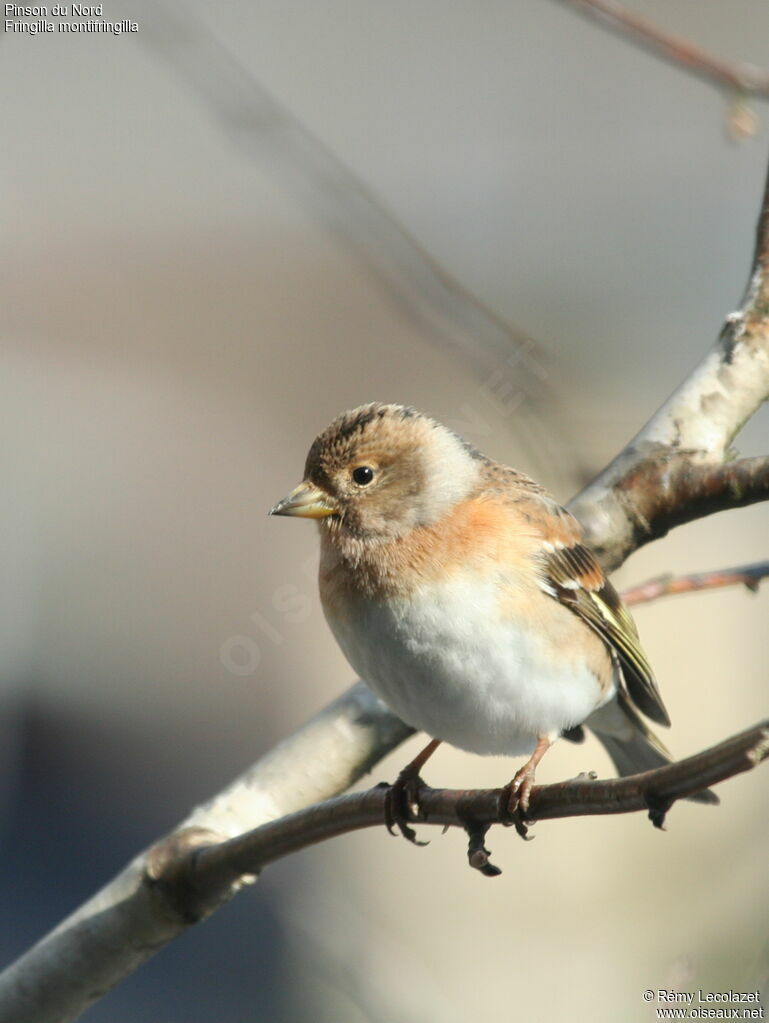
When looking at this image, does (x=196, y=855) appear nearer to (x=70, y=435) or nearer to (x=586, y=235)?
(x=70, y=435)

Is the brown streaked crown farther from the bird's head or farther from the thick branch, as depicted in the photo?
the thick branch

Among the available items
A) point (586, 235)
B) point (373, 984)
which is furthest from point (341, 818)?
point (586, 235)

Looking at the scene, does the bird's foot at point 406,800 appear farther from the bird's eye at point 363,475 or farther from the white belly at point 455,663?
the bird's eye at point 363,475

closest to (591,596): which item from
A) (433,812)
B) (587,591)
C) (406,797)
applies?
(587,591)

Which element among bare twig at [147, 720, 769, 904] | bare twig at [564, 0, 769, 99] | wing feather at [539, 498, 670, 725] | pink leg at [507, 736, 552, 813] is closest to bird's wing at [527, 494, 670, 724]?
wing feather at [539, 498, 670, 725]

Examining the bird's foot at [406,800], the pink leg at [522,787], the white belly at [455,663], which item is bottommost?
the pink leg at [522,787]

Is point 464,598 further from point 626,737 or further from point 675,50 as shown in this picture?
point 675,50

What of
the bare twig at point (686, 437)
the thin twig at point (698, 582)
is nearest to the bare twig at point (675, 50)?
the bare twig at point (686, 437)
